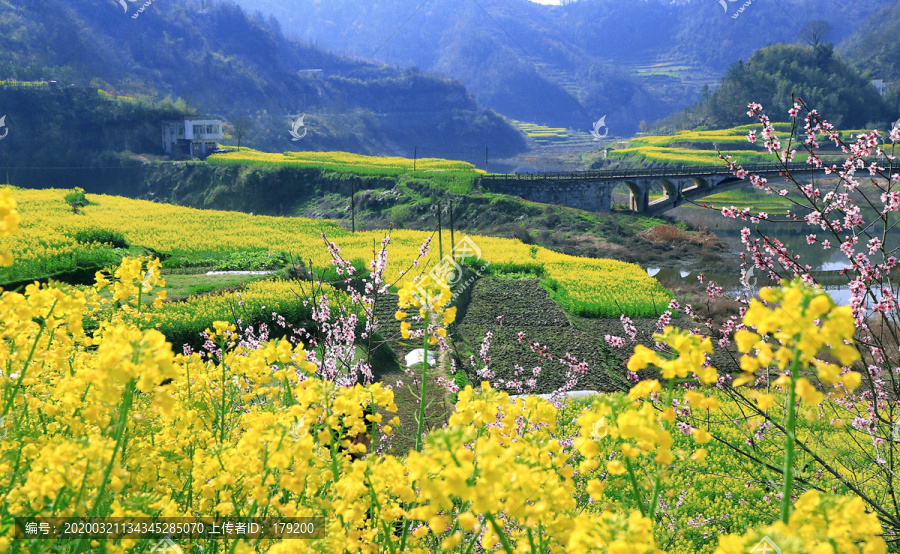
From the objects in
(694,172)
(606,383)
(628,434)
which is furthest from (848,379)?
(694,172)

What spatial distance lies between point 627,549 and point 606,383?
→ 390 inches

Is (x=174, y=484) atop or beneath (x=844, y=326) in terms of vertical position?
beneath

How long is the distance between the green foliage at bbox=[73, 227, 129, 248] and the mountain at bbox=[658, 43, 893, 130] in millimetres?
75794

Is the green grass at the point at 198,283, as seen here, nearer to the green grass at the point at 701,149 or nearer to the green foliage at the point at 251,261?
the green foliage at the point at 251,261

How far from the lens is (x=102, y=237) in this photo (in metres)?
Result: 17.2

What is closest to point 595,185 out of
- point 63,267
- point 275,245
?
point 275,245

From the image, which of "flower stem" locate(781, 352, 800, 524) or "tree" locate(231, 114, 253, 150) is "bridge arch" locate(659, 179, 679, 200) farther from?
"tree" locate(231, 114, 253, 150)

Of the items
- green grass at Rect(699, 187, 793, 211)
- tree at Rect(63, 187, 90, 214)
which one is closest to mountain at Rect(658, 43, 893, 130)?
green grass at Rect(699, 187, 793, 211)

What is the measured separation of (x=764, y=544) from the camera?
141 centimetres

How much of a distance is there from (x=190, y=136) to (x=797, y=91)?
74771 mm

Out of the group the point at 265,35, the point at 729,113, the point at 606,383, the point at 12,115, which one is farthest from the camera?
the point at 265,35

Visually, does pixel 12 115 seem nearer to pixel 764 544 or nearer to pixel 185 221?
pixel 185 221

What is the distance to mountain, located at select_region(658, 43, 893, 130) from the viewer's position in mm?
72000

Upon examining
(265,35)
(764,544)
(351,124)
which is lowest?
(764,544)
